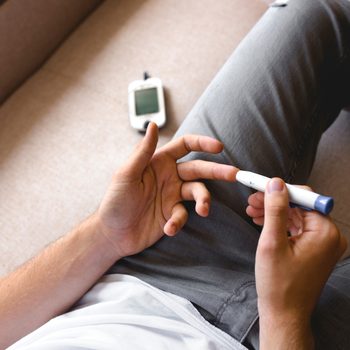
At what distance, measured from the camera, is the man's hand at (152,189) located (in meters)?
0.60

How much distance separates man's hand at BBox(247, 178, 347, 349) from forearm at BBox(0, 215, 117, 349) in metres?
0.28

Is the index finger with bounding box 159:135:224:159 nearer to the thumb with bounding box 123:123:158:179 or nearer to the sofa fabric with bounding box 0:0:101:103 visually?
the thumb with bounding box 123:123:158:179

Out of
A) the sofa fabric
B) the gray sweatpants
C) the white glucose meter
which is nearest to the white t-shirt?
the gray sweatpants

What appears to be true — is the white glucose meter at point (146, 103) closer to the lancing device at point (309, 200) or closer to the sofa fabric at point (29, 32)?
the sofa fabric at point (29, 32)

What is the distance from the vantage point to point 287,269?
0.48 meters

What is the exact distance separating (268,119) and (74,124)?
51 cm

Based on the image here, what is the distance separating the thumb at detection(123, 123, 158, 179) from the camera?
1.96 ft

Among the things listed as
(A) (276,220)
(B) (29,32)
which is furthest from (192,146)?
(B) (29,32)

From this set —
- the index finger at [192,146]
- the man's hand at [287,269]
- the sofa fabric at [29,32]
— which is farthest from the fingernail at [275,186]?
the sofa fabric at [29,32]

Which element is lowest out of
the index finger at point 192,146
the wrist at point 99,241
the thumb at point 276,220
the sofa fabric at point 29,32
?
the wrist at point 99,241

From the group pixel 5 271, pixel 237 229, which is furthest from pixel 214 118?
pixel 5 271

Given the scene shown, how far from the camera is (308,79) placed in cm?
71

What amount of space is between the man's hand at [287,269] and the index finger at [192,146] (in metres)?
0.13

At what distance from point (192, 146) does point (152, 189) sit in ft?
0.33
